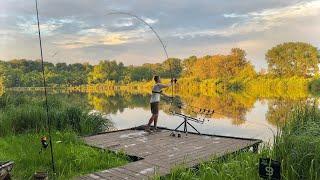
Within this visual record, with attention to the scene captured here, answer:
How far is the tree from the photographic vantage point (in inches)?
2195

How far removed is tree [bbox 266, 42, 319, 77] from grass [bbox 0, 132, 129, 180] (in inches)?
2035

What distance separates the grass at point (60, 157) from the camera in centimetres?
740

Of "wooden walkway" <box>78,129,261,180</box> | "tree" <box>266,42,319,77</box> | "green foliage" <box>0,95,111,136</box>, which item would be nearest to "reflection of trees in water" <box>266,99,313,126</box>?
"wooden walkway" <box>78,129,261,180</box>

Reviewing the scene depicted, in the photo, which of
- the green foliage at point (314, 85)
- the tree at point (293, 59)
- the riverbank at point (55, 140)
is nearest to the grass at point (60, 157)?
the riverbank at point (55, 140)

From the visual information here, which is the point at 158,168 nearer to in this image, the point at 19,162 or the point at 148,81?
the point at 19,162

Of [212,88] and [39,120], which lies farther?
[212,88]

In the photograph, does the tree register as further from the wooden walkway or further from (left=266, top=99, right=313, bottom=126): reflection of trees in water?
the wooden walkway

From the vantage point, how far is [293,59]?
5825cm

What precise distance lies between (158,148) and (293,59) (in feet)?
175

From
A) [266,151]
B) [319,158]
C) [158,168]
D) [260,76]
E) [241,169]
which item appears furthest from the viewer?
[260,76]

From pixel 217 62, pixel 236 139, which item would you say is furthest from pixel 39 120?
pixel 217 62

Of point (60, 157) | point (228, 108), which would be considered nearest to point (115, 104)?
point (228, 108)

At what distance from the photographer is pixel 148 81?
74.8 m

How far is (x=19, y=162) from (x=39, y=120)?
144 inches
